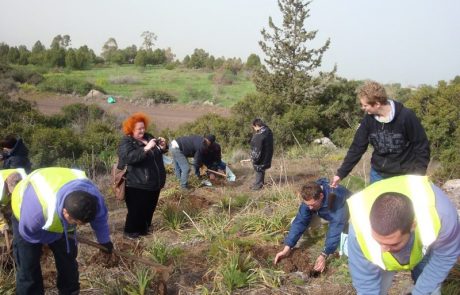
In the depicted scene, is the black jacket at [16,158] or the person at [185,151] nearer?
the black jacket at [16,158]

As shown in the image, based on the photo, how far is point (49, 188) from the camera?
298 cm

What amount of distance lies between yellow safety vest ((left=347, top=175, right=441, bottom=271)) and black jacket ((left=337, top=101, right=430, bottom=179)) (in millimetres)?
1583

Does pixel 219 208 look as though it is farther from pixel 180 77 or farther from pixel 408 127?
pixel 180 77

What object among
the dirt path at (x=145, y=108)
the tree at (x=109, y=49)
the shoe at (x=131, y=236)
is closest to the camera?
the shoe at (x=131, y=236)

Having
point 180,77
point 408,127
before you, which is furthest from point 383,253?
point 180,77

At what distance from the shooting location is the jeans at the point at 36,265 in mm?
3324

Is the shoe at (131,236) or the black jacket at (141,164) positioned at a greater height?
the black jacket at (141,164)

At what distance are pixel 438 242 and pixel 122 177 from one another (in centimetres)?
368

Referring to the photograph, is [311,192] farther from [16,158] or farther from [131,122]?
[16,158]

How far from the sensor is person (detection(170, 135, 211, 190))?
7883 mm

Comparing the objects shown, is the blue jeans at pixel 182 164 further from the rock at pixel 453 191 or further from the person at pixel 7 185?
the person at pixel 7 185

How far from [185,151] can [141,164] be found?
9.53 feet

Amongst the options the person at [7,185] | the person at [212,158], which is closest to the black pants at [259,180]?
the person at [212,158]

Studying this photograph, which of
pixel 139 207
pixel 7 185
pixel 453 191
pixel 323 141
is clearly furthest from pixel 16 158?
pixel 323 141
